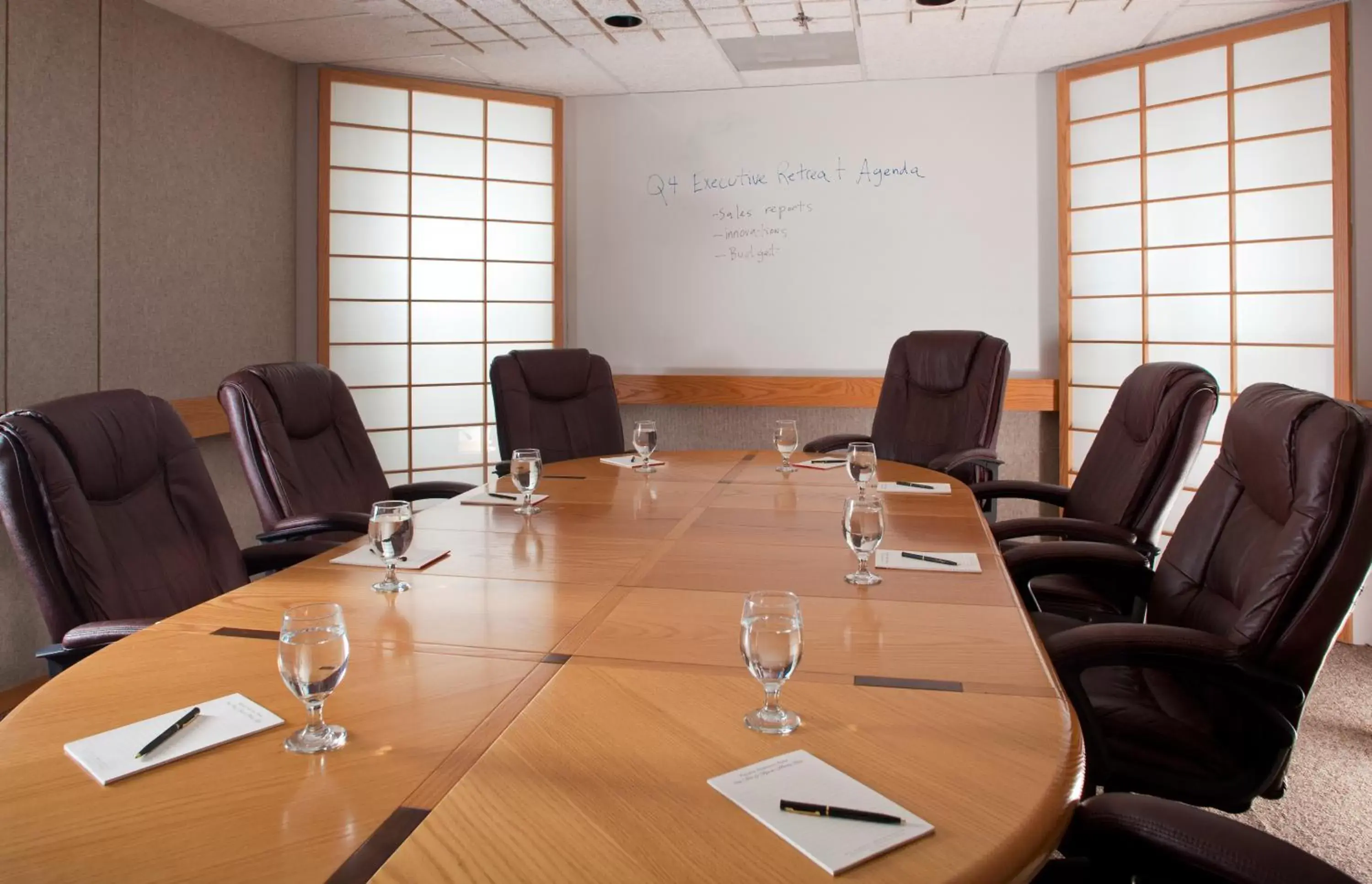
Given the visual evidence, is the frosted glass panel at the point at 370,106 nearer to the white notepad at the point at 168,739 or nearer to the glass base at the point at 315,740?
the white notepad at the point at 168,739

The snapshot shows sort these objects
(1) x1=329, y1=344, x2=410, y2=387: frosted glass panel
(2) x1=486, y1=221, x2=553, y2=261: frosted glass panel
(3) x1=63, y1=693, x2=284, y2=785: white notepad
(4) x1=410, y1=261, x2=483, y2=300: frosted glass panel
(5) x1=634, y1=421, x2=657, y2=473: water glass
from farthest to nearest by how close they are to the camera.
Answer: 1. (2) x1=486, y1=221, x2=553, y2=261: frosted glass panel
2. (4) x1=410, y1=261, x2=483, y2=300: frosted glass panel
3. (1) x1=329, y1=344, x2=410, y2=387: frosted glass panel
4. (5) x1=634, y1=421, x2=657, y2=473: water glass
5. (3) x1=63, y1=693, x2=284, y2=785: white notepad

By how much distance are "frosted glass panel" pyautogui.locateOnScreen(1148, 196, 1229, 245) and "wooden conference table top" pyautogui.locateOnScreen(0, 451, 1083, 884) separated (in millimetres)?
3031

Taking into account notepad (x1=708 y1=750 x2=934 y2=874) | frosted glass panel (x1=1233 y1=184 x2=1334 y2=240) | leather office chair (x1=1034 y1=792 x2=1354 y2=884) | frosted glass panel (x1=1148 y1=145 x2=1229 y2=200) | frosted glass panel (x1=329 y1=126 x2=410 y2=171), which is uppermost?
frosted glass panel (x1=329 y1=126 x2=410 y2=171)

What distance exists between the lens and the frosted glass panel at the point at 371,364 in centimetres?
469

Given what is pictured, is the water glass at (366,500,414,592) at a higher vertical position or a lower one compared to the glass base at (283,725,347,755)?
higher

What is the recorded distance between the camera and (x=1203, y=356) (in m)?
4.08

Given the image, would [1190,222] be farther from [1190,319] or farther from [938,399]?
[938,399]

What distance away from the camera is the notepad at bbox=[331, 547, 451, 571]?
5.39 feet

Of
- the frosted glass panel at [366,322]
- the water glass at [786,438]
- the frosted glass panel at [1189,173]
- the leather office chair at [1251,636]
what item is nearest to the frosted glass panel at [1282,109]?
the frosted glass panel at [1189,173]

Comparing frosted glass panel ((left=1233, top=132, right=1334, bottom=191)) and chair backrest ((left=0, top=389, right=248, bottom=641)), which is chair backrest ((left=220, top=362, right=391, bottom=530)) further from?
frosted glass panel ((left=1233, top=132, right=1334, bottom=191))

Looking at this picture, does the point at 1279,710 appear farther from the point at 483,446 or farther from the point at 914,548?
the point at 483,446

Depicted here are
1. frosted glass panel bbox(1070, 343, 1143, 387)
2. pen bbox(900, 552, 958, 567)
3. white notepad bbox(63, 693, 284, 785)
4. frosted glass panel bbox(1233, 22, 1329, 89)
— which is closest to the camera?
white notepad bbox(63, 693, 284, 785)

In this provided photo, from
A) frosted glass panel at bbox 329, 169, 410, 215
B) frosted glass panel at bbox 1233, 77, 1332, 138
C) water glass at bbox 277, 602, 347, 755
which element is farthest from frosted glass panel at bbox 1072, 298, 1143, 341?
water glass at bbox 277, 602, 347, 755

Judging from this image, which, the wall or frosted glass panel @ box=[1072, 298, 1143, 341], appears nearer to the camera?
the wall
